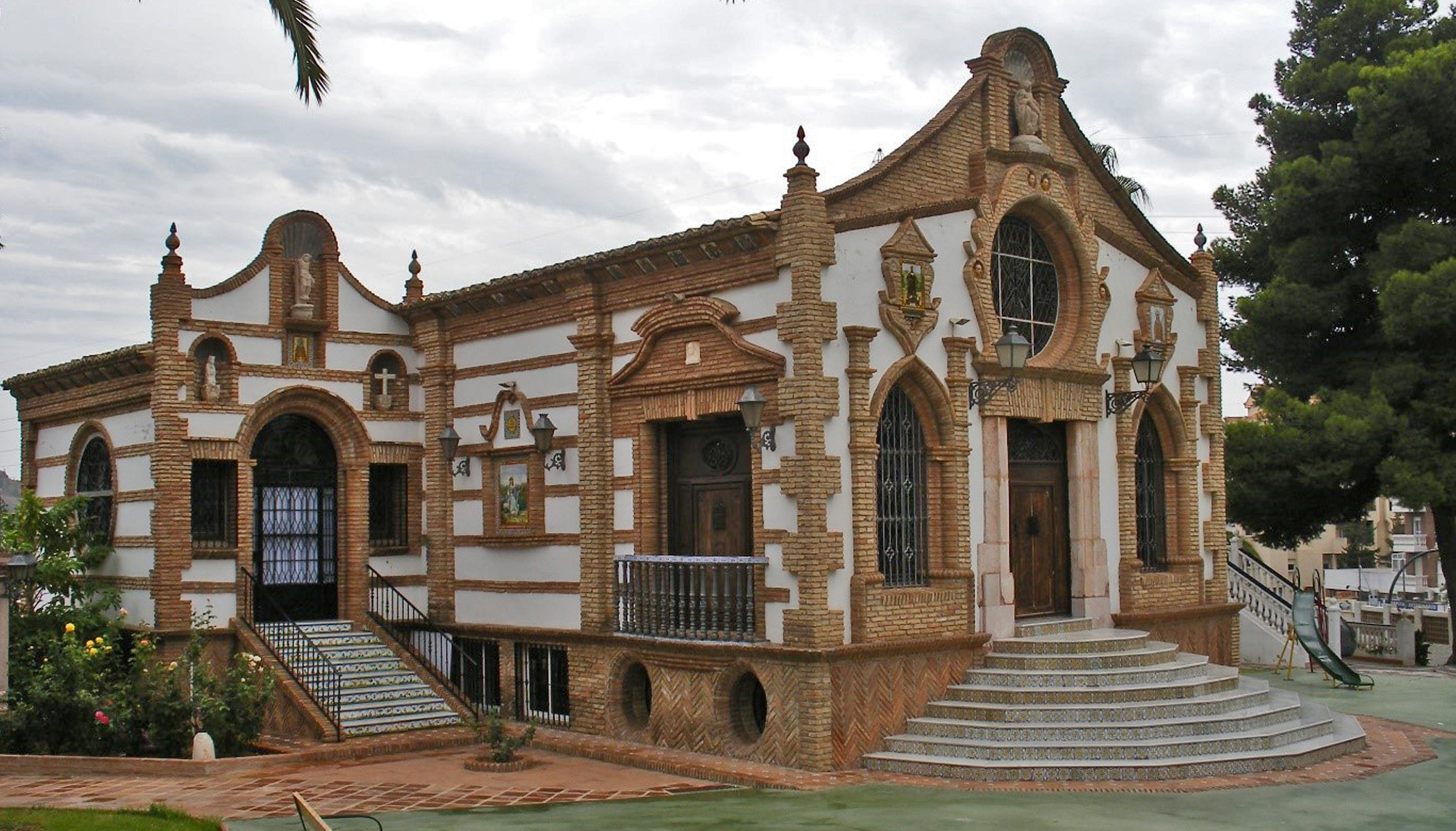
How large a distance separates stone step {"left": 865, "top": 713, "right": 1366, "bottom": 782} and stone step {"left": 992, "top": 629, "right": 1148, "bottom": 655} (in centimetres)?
196

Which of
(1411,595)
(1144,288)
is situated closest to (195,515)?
(1144,288)

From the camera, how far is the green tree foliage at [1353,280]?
850 inches

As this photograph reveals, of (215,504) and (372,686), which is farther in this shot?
(215,504)

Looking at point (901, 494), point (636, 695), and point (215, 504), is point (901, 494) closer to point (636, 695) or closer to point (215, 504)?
point (636, 695)

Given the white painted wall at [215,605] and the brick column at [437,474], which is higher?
the brick column at [437,474]

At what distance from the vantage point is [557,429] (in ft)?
58.0

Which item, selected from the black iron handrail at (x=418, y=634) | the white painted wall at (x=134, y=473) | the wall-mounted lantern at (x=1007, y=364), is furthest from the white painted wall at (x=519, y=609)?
the wall-mounted lantern at (x=1007, y=364)

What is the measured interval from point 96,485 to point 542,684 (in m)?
7.61

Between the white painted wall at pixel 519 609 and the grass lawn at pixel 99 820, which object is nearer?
the grass lawn at pixel 99 820

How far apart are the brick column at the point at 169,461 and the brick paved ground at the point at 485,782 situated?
142 inches

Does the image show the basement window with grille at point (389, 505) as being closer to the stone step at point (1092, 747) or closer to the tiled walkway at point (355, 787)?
the tiled walkway at point (355, 787)

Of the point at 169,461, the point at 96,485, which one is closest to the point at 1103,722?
the point at 169,461

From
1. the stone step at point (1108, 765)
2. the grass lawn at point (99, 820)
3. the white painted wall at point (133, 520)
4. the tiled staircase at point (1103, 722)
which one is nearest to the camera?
the grass lawn at point (99, 820)

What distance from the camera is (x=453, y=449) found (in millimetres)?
19141
